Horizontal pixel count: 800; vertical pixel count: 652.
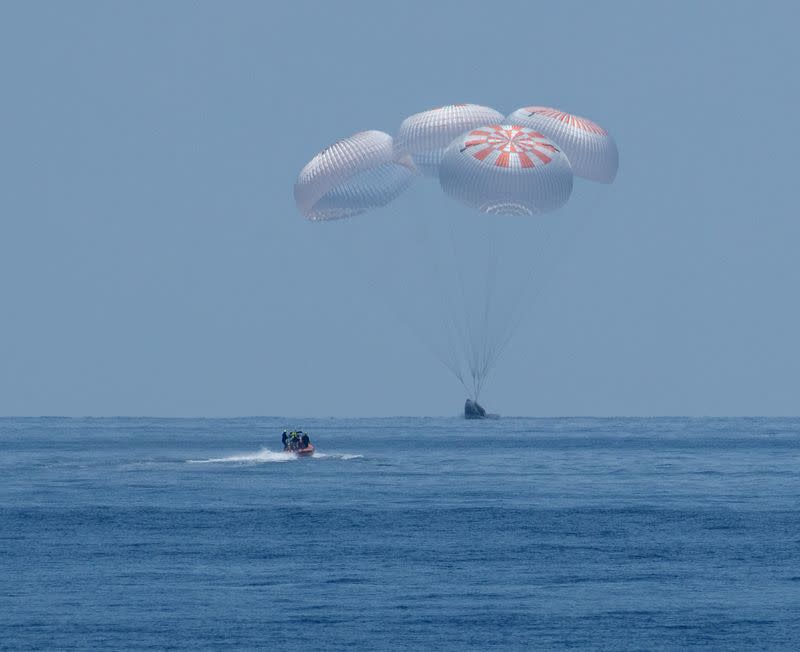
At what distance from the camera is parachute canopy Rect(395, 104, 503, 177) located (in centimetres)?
5819

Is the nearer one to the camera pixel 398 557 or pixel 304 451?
pixel 398 557

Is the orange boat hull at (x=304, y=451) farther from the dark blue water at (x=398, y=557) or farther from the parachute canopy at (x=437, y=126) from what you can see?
the parachute canopy at (x=437, y=126)

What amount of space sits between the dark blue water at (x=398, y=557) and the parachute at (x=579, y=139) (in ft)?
37.2

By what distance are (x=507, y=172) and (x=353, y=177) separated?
23.3 feet

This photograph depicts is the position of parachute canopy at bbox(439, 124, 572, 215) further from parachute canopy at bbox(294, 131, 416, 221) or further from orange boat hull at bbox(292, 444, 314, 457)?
orange boat hull at bbox(292, 444, 314, 457)

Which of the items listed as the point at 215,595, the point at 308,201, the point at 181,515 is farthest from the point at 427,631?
the point at 308,201

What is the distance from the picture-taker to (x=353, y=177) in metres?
58.9

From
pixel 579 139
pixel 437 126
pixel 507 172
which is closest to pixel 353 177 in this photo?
pixel 437 126

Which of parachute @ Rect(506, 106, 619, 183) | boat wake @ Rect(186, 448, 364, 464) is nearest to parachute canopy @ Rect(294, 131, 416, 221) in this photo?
parachute @ Rect(506, 106, 619, 183)

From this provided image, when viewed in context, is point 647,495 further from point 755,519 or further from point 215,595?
point 215,595

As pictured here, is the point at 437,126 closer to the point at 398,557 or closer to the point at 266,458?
the point at 266,458

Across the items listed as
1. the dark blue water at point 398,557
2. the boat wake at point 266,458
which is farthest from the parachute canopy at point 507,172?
the boat wake at point 266,458

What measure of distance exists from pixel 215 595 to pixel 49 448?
198ft

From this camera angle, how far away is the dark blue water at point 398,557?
2862 cm
